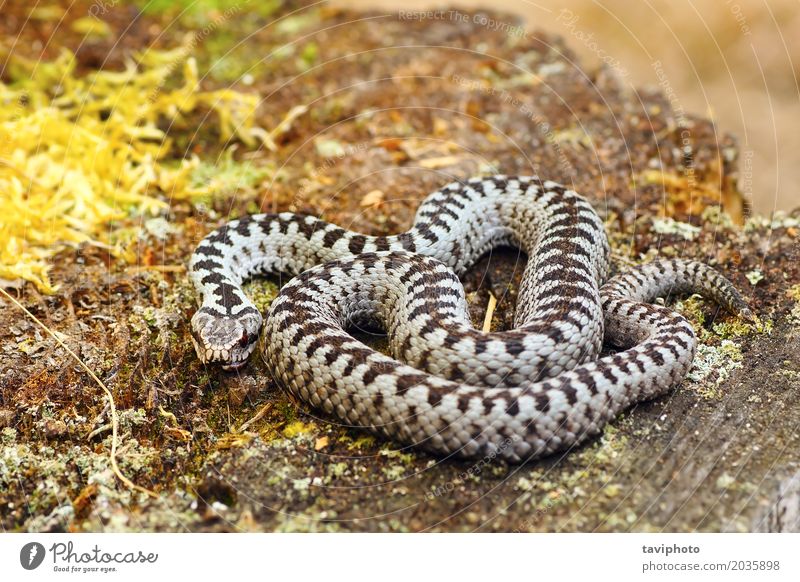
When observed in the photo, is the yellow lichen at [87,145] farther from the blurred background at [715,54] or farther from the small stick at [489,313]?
the blurred background at [715,54]

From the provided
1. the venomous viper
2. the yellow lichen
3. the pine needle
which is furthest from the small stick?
the yellow lichen

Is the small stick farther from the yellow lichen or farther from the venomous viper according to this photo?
the yellow lichen

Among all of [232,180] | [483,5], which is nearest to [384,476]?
[232,180]

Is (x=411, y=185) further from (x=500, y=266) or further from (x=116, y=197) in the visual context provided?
(x=116, y=197)
